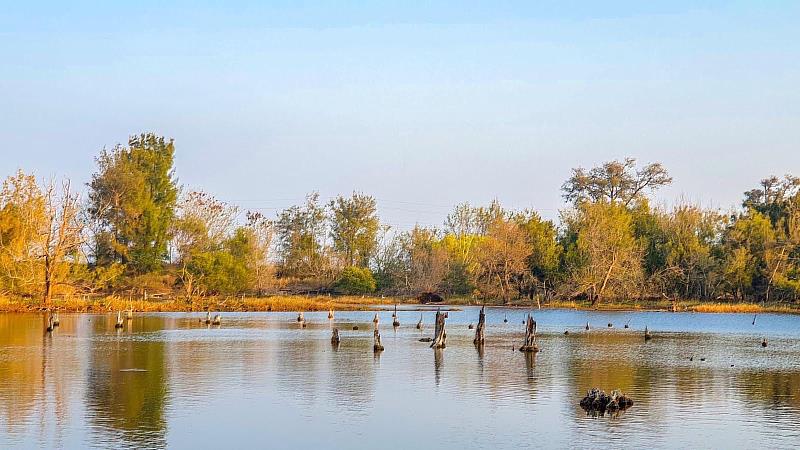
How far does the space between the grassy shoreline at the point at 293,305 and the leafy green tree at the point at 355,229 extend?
17.9 m

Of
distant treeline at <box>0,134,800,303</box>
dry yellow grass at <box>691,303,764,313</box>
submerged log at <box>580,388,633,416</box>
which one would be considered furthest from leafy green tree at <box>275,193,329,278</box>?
submerged log at <box>580,388,633,416</box>

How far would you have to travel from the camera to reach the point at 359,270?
10962cm

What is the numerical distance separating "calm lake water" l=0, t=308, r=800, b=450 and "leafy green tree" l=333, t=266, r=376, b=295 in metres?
49.4

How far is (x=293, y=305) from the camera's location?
297ft

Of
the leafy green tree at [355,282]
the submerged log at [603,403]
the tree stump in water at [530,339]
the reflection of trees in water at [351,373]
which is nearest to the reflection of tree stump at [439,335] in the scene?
the reflection of trees in water at [351,373]

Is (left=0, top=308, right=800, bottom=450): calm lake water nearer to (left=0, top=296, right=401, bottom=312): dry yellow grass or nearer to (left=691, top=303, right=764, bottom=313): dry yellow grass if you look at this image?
(left=0, top=296, right=401, bottom=312): dry yellow grass

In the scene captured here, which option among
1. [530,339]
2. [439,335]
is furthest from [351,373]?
[530,339]

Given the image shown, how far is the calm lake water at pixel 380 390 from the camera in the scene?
24000 millimetres

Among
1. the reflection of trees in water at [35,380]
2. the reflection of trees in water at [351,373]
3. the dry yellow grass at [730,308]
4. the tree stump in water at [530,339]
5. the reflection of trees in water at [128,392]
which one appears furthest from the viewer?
the dry yellow grass at [730,308]

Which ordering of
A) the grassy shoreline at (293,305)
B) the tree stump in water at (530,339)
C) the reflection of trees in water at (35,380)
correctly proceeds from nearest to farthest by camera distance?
the reflection of trees in water at (35,380), the tree stump in water at (530,339), the grassy shoreline at (293,305)

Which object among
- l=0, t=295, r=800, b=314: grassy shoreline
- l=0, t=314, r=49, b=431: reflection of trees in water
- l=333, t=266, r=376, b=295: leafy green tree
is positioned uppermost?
l=333, t=266, r=376, b=295: leafy green tree

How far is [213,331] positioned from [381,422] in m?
36.1

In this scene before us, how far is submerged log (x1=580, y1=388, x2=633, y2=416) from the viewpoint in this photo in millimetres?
27953

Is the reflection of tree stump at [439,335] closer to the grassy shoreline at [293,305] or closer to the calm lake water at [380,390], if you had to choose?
the calm lake water at [380,390]
